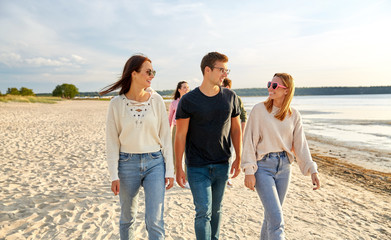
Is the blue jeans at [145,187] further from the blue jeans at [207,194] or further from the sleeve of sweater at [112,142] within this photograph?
the blue jeans at [207,194]

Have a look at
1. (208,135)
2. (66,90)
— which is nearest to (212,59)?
(208,135)

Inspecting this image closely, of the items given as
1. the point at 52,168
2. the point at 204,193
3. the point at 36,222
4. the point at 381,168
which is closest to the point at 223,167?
the point at 204,193

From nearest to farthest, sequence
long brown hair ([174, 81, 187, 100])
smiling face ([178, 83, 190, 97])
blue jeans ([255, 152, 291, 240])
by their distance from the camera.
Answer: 1. blue jeans ([255, 152, 291, 240])
2. smiling face ([178, 83, 190, 97])
3. long brown hair ([174, 81, 187, 100])

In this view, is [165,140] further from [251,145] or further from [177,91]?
[177,91]

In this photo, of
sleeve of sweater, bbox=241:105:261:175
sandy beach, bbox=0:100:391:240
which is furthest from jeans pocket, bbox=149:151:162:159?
sandy beach, bbox=0:100:391:240

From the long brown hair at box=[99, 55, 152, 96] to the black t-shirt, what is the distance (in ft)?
1.83

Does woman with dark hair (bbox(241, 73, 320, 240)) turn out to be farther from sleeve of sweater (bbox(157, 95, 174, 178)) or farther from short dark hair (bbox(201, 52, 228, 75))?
sleeve of sweater (bbox(157, 95, 174, 178))

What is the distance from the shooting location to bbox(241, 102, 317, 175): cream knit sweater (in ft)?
8.82

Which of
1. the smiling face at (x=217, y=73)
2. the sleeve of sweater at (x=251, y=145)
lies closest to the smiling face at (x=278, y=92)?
the sleeve of sweater at (x=251, y=145)

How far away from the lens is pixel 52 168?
7.50 metres

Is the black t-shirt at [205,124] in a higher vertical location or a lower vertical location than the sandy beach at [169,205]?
higher

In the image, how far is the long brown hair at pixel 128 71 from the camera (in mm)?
2639

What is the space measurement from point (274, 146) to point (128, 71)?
1.65m

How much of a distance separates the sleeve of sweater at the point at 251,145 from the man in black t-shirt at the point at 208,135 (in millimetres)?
232
